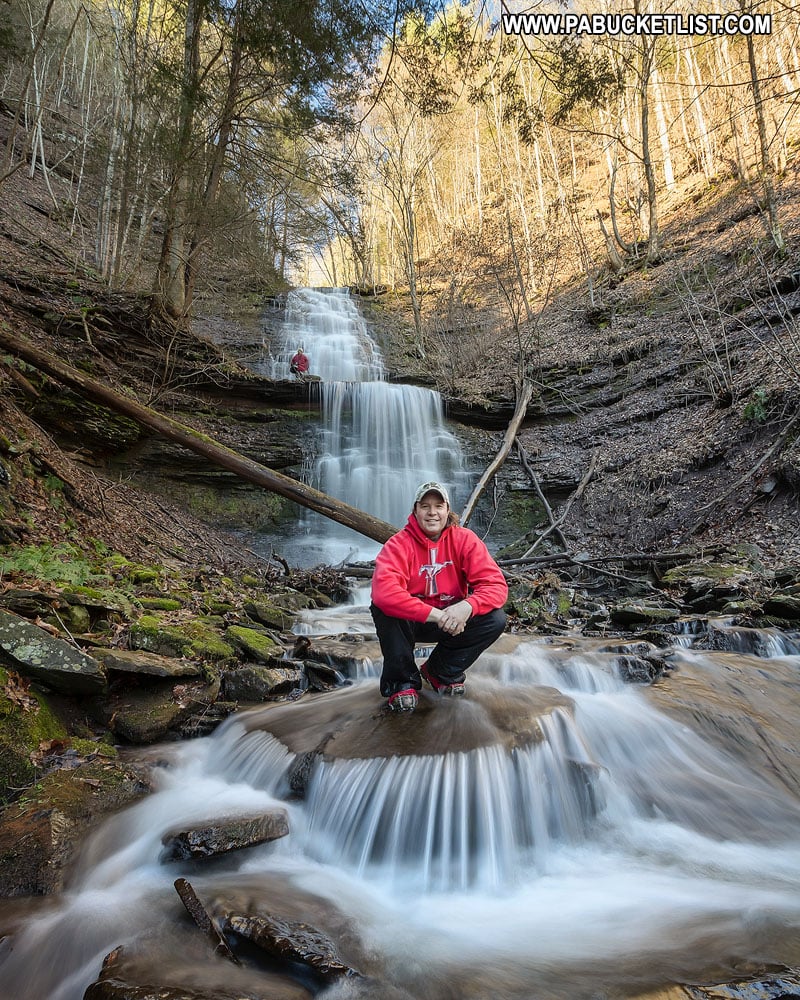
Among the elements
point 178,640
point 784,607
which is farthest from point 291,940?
point 784,607

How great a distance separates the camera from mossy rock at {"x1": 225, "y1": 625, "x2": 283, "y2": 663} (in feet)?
14.7

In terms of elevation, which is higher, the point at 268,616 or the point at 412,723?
the point at 268,616

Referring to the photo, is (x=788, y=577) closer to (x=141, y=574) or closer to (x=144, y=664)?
(x=144, y=664)

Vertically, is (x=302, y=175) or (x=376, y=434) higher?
(x=302, y=175)

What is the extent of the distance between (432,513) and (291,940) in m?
2.13

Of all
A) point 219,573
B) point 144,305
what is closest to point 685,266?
point 144,305

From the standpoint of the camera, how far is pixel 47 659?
3.01 m

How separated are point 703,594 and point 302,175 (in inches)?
332

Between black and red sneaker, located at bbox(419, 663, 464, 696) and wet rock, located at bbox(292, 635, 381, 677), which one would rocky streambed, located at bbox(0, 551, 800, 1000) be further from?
black and red sneaker, located at bbox(419, 663, 464, 696)

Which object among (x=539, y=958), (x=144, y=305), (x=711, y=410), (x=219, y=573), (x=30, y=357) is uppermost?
(x=144, y=305)

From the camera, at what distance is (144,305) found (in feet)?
31.7

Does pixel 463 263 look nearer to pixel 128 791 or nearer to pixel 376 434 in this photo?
pixel 376 434

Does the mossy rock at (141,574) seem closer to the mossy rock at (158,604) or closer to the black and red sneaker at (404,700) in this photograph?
the mossy rock at (158,604)

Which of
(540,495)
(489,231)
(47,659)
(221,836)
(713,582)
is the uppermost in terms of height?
(489,231)
